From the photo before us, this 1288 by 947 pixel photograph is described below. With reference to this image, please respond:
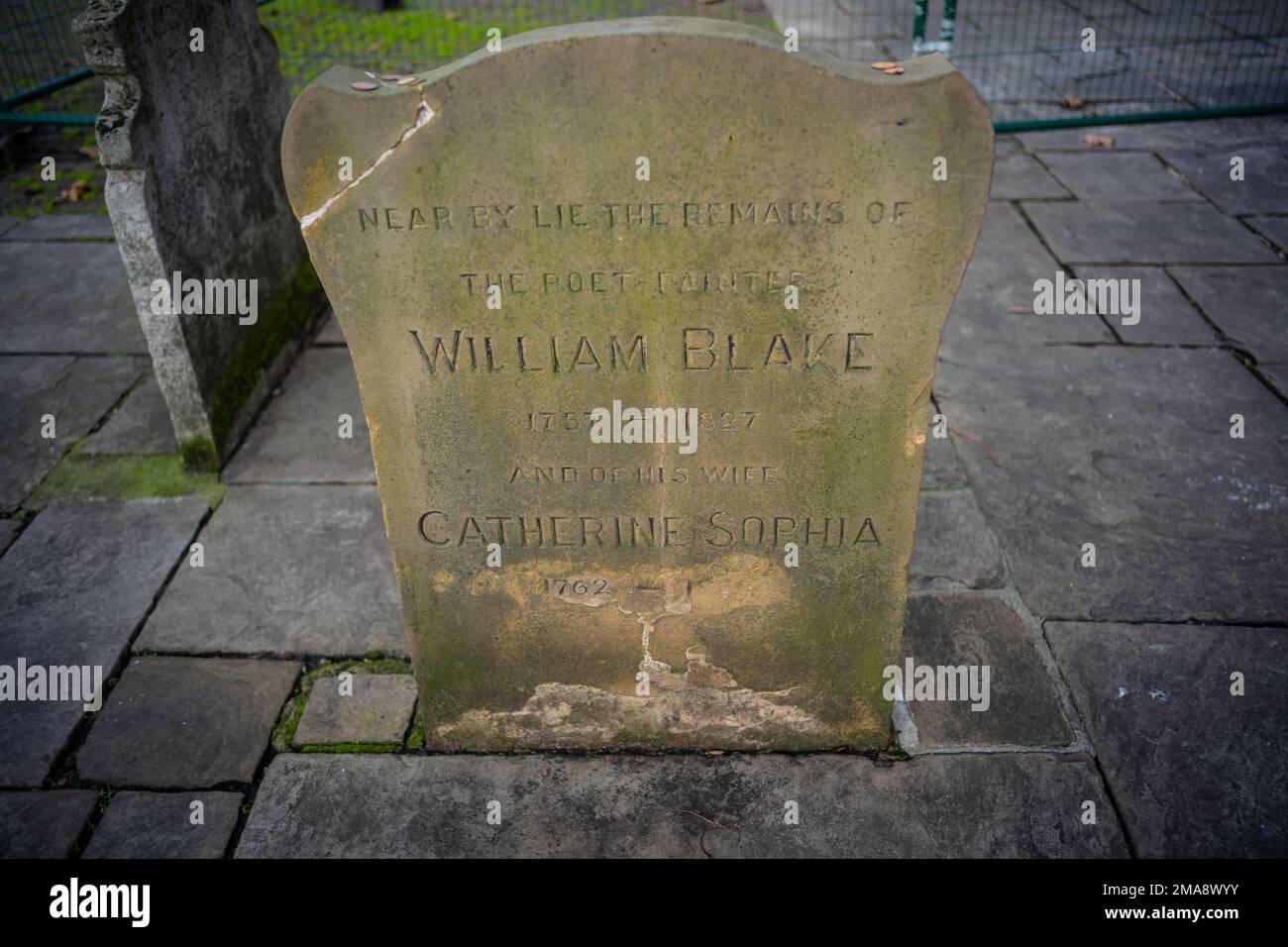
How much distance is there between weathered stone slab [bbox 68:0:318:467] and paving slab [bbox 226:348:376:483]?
80mm

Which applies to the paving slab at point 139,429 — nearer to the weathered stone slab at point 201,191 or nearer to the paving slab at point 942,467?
the weathered stone slab at point 201,191

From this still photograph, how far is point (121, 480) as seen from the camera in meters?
3.61

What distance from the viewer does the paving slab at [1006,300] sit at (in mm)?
4390

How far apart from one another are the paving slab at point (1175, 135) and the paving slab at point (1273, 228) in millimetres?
1158

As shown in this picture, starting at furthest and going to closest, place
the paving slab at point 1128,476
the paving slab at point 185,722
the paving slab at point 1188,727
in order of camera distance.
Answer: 1. the paving slab at point 1128,476
2. the paving slab at point 185,722
3. the paving slab at point 1188,727

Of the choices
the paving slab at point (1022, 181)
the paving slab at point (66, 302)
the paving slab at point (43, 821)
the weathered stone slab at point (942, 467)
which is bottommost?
the paving slab at point (43, 821)

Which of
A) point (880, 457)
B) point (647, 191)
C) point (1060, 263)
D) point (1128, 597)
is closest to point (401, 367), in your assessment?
point (647, 191)

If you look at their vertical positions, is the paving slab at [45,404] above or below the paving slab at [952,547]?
above

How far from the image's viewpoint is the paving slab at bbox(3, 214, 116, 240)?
17.8 ft

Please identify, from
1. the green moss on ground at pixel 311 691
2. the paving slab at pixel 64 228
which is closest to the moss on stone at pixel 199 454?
the green moss on ground at pixel 311 691

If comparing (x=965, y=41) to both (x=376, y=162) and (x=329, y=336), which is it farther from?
(x=376, y=162)

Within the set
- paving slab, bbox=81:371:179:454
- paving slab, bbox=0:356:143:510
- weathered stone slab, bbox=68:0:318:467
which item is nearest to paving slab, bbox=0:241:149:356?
paving slab, bbox=0:356:143:510

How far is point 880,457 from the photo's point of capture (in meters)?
2.15

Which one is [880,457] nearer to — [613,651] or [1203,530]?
[613,651]
